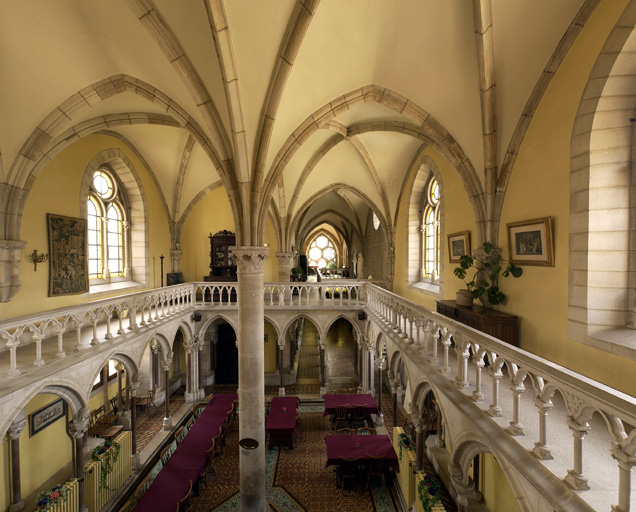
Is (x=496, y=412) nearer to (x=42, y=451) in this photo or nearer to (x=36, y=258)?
(x=36, y=258)

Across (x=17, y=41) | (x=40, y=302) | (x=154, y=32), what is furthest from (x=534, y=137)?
(x=40, y=302)

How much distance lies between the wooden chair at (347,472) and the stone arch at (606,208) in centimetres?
487

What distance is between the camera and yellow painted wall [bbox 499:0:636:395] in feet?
13.1

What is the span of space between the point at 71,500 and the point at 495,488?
7.00 meters

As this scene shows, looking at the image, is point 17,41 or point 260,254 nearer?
point 17,41

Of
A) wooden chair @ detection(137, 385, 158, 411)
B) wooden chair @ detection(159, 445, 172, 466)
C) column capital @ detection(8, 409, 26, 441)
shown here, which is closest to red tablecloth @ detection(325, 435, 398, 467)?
wooden chair @ detection(159, 445, 172, 466)

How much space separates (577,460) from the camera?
2.29 metres

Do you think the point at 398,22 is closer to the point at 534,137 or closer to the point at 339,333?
the point at 534,137

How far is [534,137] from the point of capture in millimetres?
5188

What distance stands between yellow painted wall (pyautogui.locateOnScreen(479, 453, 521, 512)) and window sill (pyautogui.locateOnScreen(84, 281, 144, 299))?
974cm

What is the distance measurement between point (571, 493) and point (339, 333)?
64.4ft

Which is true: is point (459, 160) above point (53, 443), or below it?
above

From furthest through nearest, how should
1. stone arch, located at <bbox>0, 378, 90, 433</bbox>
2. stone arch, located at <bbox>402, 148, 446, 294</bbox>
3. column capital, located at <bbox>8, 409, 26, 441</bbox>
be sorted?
stone arch, located at <bbox>402, 148, 446, 294</bbox>, column capital, located at <bbox>8, 409, 26, 441</bbox>, stone arch, located at <bbox>0, 378, 90, 433</bbox>

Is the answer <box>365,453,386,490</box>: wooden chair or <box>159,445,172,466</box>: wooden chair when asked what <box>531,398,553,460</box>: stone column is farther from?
<box>159,445,172,466</box>: wooden chair
